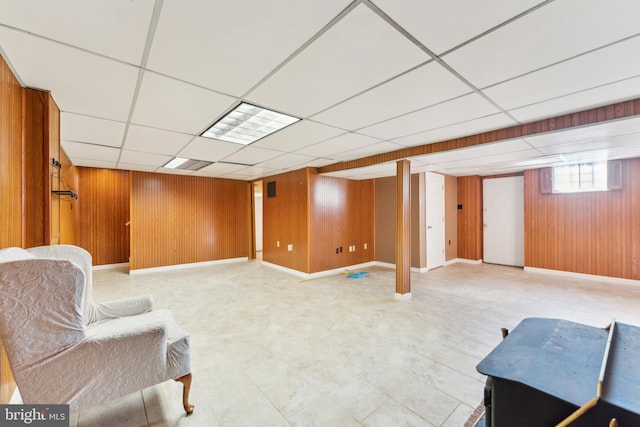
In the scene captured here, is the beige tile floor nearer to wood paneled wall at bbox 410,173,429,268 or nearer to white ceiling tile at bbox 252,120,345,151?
wood paneled wall at bbox 410,173,429,268

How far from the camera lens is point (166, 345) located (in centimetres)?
167

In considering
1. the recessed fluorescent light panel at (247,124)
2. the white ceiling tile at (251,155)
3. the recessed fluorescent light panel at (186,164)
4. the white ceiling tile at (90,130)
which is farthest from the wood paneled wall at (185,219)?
the recessed fluorescent light panel at (247,124)

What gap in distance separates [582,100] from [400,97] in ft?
5.11

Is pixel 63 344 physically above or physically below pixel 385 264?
above

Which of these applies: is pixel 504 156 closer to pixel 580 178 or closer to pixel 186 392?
pixel 580 178

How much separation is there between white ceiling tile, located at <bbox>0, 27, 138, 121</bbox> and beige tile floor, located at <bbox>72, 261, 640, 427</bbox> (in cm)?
227

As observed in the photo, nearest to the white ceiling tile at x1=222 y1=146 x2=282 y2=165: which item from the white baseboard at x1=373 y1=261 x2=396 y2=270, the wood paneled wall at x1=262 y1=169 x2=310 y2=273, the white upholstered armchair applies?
the wood paneled wall at x1=262 y1=169 x2=310 y2=273

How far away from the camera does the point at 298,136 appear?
10.4 feet

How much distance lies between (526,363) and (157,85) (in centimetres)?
259

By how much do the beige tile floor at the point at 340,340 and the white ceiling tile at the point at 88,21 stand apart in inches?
90.0

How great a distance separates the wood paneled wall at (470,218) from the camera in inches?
267

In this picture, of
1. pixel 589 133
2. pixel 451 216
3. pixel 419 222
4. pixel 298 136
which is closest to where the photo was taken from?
pixel 589 133

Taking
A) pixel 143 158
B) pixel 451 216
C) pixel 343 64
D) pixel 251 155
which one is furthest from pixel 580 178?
pixel 143 158

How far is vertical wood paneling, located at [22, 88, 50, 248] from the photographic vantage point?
1968 mm
